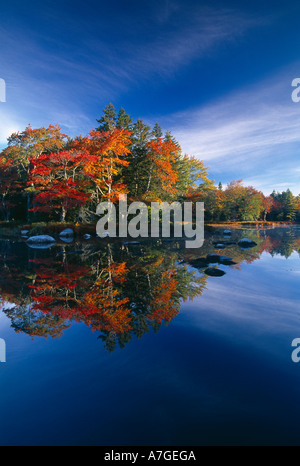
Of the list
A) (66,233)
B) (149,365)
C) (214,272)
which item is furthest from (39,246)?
(149,365)

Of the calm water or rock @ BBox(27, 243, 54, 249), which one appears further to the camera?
rock @ BBox(27, 243, 54, 249)

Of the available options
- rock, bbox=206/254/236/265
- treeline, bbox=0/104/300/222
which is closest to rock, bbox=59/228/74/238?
treeline, bbox=0/104/300/222

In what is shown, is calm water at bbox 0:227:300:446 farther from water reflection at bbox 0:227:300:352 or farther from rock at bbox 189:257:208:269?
rock at bbox 189:257:208:269

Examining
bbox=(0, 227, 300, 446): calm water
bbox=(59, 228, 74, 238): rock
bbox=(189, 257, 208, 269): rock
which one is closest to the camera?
bbox=(0, 227, 300, 446): calm water

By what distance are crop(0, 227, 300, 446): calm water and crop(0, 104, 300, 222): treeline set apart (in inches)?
590

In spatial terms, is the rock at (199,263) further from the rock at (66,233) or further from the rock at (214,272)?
the rock at (66,233)

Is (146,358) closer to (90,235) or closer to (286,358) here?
(286,358)

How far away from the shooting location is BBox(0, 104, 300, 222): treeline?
1858cm

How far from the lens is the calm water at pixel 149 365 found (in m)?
1.75

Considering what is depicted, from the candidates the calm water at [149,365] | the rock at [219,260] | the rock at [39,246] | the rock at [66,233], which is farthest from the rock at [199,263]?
the rock at [66,233]

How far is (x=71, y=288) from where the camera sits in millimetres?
5336

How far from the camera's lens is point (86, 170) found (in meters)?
18.0
